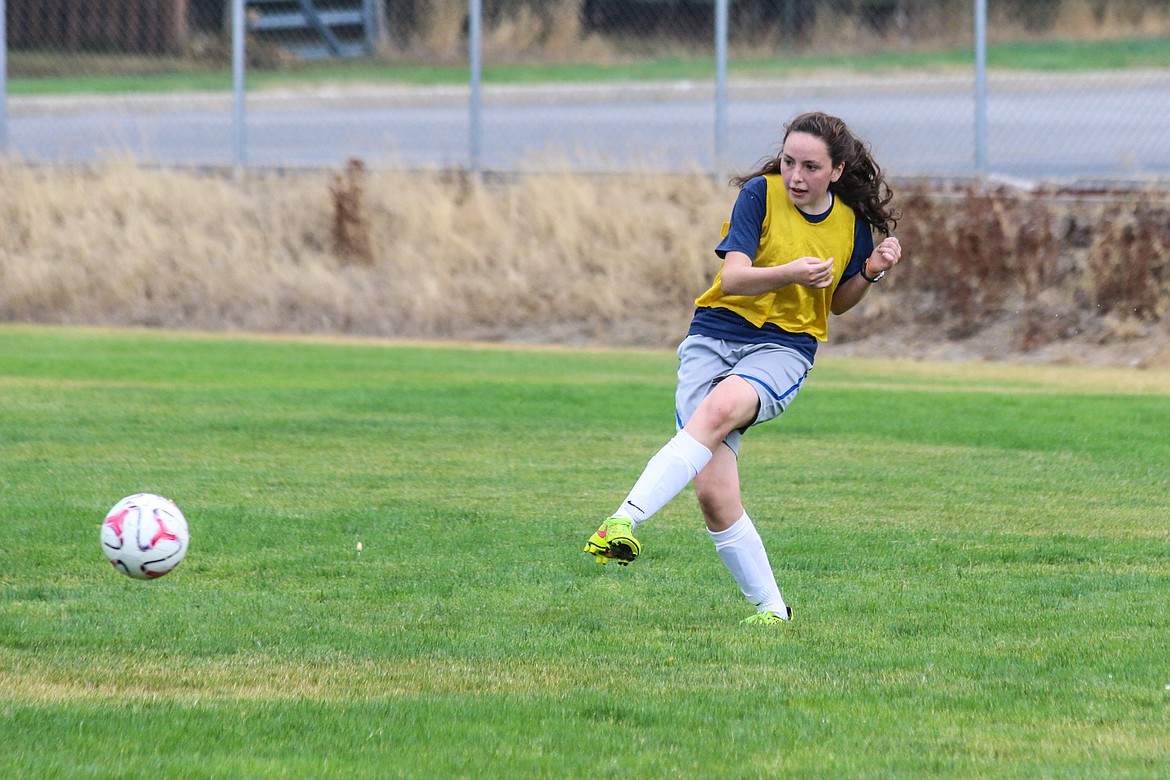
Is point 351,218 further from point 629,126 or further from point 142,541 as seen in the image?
point 142,541

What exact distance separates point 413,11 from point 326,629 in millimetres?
14442

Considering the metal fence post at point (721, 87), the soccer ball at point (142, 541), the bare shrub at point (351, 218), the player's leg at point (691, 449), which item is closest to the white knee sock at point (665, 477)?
the player's leg at point (691, 449)

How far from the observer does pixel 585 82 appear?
20.7 meters

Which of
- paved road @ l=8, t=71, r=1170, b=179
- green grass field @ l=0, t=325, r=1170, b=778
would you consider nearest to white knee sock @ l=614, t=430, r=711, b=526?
green grass field @ l=0, t=325, r=1170, b=778

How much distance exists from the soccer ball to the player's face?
2.45m

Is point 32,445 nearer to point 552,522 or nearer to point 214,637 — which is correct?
point 552,522

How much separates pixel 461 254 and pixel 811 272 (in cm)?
1333

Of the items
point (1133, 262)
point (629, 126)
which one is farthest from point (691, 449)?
point (629, 126)

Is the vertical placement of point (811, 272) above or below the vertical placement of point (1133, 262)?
above

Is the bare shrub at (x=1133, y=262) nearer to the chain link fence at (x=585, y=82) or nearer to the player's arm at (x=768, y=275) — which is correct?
the chain link fence at (x=585, y=82)

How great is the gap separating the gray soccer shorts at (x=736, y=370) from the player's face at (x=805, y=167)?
0.52 metres

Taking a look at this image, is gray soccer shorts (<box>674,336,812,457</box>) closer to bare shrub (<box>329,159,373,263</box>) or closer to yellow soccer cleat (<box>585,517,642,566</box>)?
yellow soccer cleat (<box>585,517,642,566</box>)

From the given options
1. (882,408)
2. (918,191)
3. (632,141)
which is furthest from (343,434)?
(632,141)

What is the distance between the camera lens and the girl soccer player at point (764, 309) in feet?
17.5
